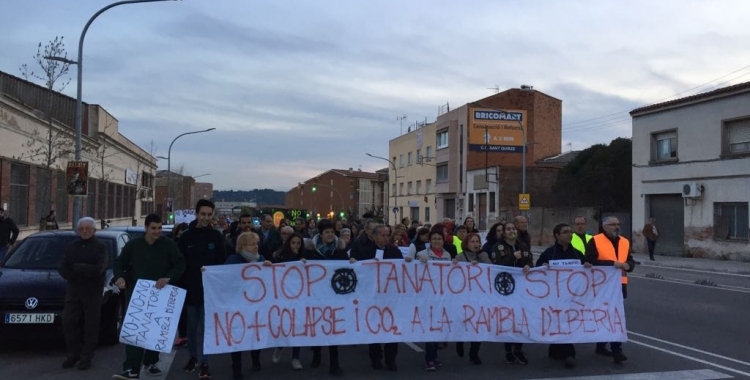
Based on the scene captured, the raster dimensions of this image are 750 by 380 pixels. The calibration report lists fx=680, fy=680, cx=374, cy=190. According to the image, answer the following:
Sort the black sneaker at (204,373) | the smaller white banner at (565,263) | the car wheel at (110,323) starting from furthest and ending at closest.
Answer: the car wheel at (110,323) < the smaller white banner at (565,263) < the black sneaker at (204,373)

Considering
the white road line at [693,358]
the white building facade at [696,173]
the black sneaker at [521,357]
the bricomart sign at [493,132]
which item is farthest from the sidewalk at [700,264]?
the bricomart sign at [493,132]

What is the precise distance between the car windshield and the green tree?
1396 inches

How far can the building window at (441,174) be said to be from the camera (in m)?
58.7

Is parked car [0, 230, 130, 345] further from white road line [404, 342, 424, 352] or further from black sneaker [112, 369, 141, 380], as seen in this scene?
white road line [404, 342, 424, 352]

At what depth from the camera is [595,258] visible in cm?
841

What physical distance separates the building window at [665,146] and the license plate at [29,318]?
90.6 feet

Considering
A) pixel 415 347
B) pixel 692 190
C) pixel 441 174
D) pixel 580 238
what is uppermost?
pixel 441 174

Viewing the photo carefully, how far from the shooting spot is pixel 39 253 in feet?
30.6

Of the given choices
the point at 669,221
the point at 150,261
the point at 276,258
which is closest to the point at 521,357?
the point at 276,258

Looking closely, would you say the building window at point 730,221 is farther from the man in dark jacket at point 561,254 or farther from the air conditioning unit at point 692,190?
the man in dark jacket at point 561,254

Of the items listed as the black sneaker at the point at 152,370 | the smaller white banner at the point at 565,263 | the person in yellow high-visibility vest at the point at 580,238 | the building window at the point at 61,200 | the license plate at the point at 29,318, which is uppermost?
the building window at the point at 61,200

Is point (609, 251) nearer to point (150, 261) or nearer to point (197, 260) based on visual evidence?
point (197, 260)

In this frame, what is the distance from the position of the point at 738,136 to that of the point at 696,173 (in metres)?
2.38

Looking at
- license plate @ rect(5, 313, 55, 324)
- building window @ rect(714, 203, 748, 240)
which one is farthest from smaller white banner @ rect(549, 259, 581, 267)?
building window @ rect(714, 203, 748, 240)
